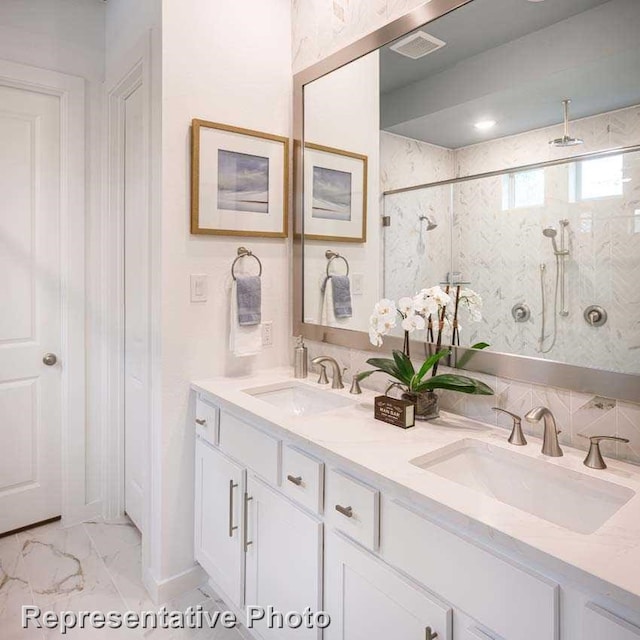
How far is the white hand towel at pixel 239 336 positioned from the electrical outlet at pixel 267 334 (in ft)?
0.42

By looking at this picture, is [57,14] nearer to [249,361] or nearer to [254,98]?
[254,98]

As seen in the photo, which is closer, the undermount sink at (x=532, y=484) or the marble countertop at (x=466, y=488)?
the marble countertop at (x=466, y=488)

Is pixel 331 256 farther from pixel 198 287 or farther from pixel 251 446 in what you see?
pixel 251 446

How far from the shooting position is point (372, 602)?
1.16 meters

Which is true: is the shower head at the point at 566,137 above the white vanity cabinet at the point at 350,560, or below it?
above

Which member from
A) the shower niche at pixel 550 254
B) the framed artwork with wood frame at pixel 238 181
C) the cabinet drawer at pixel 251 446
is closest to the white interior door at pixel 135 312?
the framed artwork with wood frame at pixel 238 181

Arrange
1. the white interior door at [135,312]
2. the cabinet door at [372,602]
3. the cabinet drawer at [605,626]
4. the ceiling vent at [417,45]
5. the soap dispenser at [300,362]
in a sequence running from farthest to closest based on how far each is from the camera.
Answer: the white interior door at [135,312]
the soap dispenser at [300,362]
the ceiling vent at [417,45]
the cabinet door at [372,602]
the cabinet drawer at [605,626]

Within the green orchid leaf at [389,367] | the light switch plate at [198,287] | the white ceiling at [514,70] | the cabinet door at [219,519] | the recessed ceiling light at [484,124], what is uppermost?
the white ceiling at [514,70]

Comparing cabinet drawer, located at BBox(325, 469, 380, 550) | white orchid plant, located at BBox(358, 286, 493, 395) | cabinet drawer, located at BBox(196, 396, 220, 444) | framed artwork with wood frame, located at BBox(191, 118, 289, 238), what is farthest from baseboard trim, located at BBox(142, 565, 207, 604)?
framed artwork with wood frame, located at BBox(191, 118, 289, 238)

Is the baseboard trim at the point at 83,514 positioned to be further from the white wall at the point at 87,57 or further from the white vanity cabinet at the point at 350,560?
the white vanity cabinet at the point at 350,560

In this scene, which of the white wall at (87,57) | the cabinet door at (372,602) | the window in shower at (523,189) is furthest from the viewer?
the white wall at (87,57)

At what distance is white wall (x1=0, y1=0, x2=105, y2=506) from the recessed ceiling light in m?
1.94

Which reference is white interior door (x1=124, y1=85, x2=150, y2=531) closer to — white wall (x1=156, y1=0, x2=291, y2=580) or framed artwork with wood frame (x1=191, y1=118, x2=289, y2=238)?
white wall (x1=156, y1=0, x2=291, y2=580)

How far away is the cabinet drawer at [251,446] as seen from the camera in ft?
4.95
